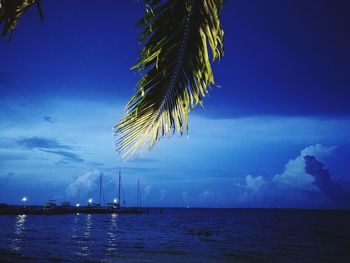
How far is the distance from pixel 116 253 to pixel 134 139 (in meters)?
22.9

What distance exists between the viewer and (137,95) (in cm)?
235

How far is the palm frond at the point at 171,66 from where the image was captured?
6.92 ft

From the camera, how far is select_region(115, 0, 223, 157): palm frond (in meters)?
2.11

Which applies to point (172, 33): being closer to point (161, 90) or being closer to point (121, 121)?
point (161, 90)

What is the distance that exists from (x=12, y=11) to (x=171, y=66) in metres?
0.97

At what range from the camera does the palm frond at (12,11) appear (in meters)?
2.03

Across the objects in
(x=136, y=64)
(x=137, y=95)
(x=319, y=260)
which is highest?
(x=136, y=64)

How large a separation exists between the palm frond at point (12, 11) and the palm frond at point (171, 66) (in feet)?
2.22

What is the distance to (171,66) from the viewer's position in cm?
231

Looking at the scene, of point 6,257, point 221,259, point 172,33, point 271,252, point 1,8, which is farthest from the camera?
point 271,252

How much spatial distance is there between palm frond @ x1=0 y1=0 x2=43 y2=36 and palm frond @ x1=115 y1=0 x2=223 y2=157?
0.68m

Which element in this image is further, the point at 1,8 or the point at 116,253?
the point at 116,253

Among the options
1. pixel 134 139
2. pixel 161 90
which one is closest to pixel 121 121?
pixel 134 139

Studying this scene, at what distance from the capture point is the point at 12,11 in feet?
6.93
